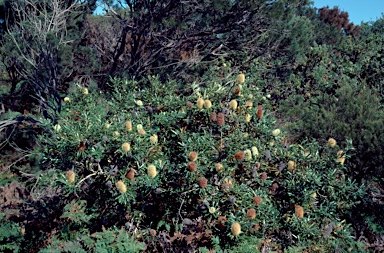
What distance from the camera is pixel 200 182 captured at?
8.83 feet

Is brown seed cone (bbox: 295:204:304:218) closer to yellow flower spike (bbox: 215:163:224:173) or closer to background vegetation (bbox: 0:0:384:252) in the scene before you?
background vegetation (bbox: 0:0:384:252)

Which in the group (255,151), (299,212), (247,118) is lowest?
(299,212)

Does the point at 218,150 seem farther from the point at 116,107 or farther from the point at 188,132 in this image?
the point at 116,107

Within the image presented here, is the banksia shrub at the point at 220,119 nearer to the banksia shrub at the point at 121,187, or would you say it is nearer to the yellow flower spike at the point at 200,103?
the yellow flower spike at the point at 200,103

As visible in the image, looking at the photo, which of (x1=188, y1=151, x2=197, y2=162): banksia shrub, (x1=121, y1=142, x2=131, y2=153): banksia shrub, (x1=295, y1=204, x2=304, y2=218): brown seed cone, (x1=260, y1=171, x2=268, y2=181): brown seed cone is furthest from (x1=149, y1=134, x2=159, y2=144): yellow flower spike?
(x1=295, y1=204, x2=304, y2=218): brown seed cone

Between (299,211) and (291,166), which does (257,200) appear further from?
(291,166)

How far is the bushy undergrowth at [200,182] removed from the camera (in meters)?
2.78

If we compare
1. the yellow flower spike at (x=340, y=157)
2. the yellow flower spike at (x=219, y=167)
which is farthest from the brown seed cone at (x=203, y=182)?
the yellow flower spike at (x=340, y=157)

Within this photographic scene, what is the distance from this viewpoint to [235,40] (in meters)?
7.46

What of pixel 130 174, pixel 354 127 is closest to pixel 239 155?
pixel 130 174

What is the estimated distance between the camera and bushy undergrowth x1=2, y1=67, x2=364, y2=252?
278 centimetres

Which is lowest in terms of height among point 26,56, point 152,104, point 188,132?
point 188,132

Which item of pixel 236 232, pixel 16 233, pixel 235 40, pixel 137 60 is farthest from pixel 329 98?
pixel 16 233

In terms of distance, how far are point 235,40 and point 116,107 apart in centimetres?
443
